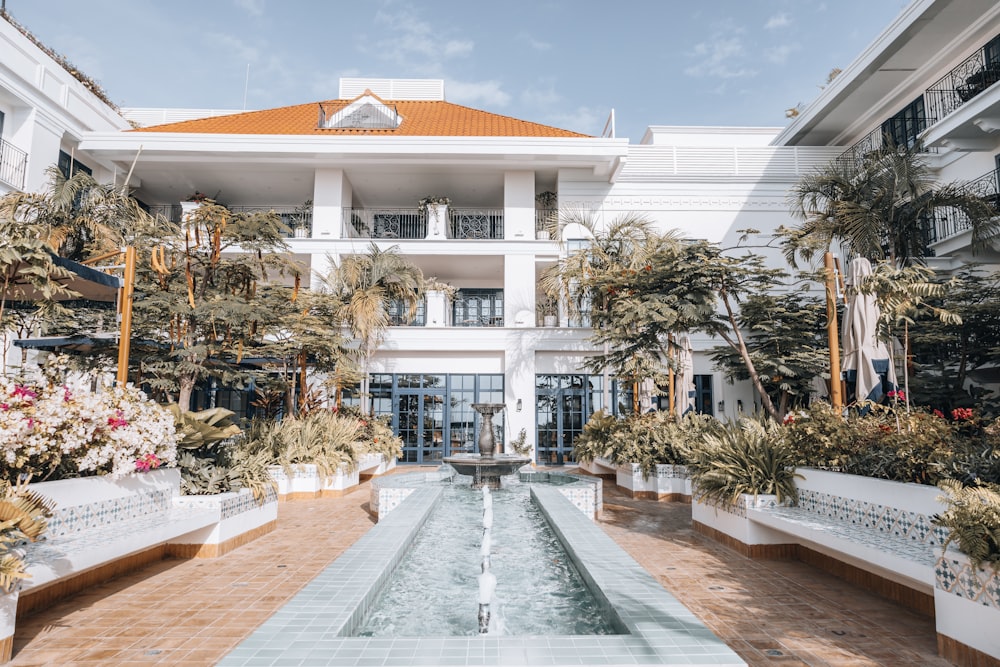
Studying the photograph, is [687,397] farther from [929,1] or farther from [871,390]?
[929,1]

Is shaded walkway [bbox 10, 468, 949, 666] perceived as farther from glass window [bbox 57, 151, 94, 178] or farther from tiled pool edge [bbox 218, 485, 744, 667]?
glass window [bbox 57, 151, 94, 178]

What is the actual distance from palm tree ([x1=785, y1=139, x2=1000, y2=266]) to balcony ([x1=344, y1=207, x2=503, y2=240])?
9145mm

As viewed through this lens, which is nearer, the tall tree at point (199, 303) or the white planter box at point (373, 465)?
the tall tree at point (199, 303)

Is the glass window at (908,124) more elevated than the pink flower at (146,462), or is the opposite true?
the glass window at (908,124)

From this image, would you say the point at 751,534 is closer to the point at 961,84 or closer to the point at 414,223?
the point at 961,84

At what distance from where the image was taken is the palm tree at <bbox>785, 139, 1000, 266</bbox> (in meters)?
12.2

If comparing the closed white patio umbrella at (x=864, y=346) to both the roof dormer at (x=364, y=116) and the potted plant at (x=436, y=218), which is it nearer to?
the potted plant at (x=436, y=218)

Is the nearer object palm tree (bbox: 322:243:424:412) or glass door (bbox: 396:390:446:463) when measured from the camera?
palm tree (bbox: 322:243:424:412)

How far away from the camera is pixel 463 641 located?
120 inches

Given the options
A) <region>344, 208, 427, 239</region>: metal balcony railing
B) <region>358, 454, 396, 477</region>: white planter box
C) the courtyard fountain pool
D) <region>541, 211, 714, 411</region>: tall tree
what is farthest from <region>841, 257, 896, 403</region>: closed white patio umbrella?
<region>344, 208, 427, 239</region>: metal balcony railing

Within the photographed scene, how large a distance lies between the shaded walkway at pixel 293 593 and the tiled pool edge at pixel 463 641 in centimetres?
67

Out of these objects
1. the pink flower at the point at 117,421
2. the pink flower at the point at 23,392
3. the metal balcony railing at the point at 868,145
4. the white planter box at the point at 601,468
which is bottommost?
the white planter box at the point at 601,468

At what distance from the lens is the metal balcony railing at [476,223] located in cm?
1909

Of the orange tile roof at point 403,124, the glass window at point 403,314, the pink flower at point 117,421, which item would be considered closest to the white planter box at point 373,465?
the glass window at point 403,314
